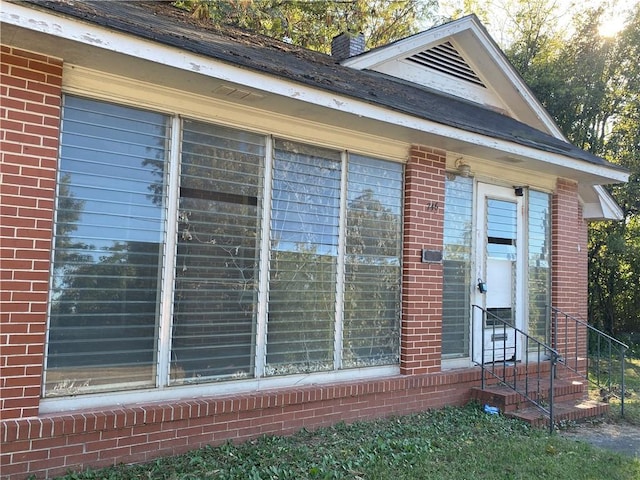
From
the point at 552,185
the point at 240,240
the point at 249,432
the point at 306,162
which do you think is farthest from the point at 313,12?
the point at 249,432

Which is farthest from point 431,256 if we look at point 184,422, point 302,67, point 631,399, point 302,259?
point 631,399

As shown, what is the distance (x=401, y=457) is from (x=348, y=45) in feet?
20.4

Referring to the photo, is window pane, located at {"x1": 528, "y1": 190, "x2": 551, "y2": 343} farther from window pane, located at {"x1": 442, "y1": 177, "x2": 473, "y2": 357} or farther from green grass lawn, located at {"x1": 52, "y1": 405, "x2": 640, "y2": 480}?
green grass lawn, located at {"x1": 52, "y1": 405, "x2": 640, "y2": 480}

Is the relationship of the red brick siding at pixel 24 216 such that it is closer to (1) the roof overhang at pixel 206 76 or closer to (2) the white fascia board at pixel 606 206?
Result: (1) the roof overhang at pixel 206 76

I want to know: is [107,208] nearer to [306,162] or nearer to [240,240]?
[240,240]

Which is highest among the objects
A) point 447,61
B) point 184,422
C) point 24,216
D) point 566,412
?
point 447,61

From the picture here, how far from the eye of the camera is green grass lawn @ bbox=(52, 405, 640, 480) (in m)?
3.81

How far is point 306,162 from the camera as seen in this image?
5.14 metres

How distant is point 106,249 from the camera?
156 inches

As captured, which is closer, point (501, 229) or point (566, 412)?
point (566, 412)

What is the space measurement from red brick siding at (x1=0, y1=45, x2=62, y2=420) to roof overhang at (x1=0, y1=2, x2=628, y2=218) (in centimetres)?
28

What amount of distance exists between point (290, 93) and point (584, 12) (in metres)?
14.5

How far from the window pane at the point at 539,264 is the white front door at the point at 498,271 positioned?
0.18 meters

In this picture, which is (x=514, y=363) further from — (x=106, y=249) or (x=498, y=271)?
(x=106, y=249)
